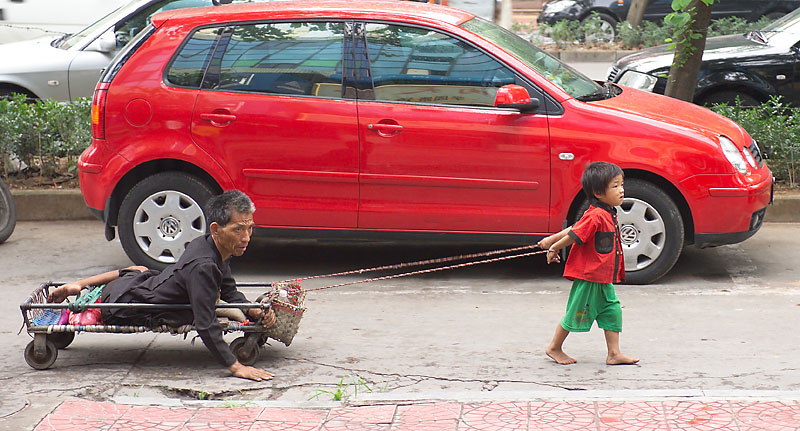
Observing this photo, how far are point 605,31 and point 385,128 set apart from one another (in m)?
13.2

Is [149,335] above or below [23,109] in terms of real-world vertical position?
below

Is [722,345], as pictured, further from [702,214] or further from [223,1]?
[223,1]

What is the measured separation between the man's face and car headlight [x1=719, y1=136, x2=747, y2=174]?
3.25 metres

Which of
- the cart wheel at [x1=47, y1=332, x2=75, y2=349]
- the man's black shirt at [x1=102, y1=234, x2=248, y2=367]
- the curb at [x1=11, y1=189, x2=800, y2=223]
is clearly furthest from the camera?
the curb at [x1=11, y1=189, x2=800, y2=223]

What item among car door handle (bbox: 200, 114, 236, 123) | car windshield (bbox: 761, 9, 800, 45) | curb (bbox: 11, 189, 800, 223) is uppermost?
car windshield (bbox: 761, 9, 800, 45)

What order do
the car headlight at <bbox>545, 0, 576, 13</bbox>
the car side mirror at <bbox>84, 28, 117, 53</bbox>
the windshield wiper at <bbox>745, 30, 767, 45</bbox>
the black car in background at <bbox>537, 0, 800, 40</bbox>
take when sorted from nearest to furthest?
the car side mirror at <bbox>84, 28, 117, 53</bbox> < the windshield wiper at <bbox>745, 30, 767, 45</bbox> < the black car in background at <bbox>537, 0, 800, 40</bbox> < the car headlight at <bbox>545, 0, 576, 13</bbox>

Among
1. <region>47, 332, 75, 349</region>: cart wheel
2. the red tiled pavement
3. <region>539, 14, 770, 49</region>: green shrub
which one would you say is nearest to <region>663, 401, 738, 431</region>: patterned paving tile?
the red tiled pavement

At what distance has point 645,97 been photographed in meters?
7.41

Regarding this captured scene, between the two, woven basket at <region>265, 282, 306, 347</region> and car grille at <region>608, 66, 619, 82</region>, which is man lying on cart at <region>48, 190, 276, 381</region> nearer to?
woven basket at <region>265, 282, 306, 347</region>

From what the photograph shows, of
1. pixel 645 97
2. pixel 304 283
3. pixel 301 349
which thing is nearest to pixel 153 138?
pixel 304 283

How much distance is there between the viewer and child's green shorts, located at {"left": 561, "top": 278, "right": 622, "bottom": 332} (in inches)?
205

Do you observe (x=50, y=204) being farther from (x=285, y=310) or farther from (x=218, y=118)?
(x=285, y=310)

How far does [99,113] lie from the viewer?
7031mm

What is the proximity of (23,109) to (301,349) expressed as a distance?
4.72m
